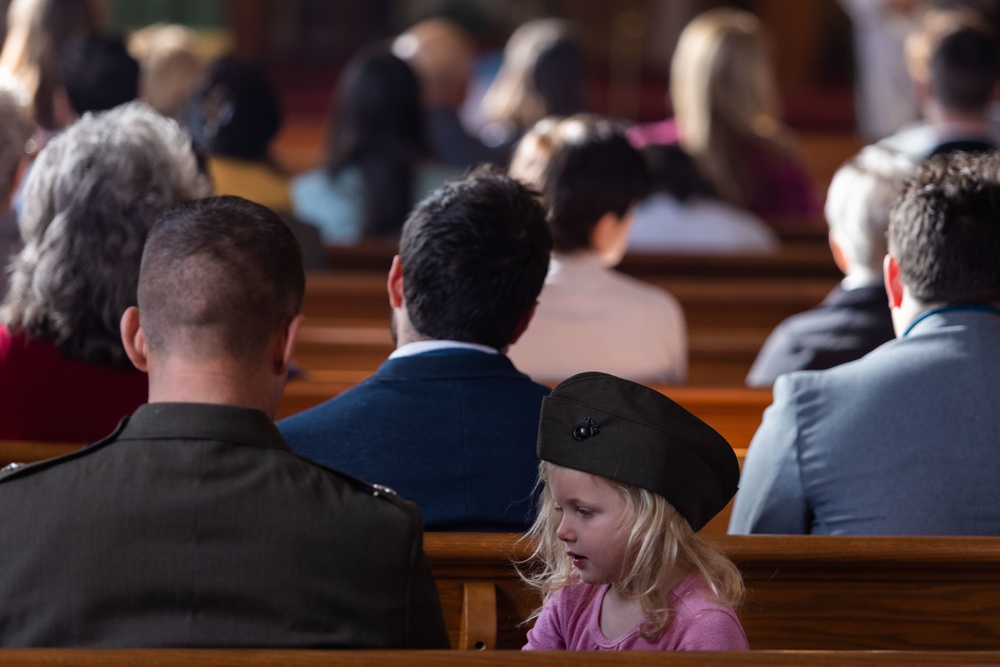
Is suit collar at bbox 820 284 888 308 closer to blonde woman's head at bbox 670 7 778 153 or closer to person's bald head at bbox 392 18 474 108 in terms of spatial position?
blonde woman's head at bbox 670 7 778 153

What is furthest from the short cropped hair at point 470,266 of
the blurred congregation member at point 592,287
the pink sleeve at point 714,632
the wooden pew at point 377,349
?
the wooden pew at point 377,349

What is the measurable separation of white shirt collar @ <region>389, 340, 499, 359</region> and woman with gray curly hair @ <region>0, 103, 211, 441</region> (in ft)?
1.95

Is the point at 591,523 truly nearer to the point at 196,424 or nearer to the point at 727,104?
the point at 196,424

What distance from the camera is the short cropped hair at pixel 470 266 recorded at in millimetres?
2393

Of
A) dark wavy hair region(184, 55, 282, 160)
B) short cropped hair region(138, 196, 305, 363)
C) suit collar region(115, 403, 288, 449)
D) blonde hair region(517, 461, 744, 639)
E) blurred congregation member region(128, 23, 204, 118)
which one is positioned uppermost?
short cropped hair region(138, 196, 305, 363)

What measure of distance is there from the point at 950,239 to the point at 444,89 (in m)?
4.81

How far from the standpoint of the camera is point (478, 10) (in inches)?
504

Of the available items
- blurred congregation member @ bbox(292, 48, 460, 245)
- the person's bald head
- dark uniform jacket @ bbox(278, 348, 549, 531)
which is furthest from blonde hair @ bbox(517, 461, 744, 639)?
the person's bald head

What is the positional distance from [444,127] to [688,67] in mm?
1174

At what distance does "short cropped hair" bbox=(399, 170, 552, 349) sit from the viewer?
7.85ft

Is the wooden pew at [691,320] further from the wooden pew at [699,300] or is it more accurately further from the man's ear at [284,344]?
the man's ear at [284,344]

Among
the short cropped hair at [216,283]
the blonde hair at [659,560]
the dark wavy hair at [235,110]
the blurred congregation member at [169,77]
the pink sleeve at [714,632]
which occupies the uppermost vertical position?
the short cropped hair at [216,283]

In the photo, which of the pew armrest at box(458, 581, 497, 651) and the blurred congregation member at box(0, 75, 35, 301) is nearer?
the pew armrest at box(458, 581, 497, 651)

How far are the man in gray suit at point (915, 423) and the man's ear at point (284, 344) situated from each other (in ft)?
3.28
